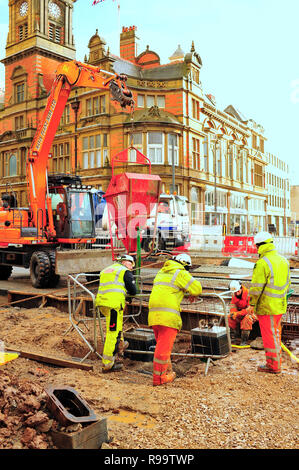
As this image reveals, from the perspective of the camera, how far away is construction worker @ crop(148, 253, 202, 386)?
548cm

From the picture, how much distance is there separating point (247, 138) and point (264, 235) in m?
42.7

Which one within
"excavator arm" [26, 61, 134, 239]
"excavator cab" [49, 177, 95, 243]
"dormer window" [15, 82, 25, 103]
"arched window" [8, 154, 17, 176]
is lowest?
"excavator cab" [49, 177, 95, 243]

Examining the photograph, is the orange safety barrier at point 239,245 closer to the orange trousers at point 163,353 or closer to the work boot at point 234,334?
the work boot at point 234,334

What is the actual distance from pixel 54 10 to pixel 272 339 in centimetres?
4048

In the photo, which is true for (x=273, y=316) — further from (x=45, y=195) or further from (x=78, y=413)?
(x=45, y=195)

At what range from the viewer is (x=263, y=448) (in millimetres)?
3486

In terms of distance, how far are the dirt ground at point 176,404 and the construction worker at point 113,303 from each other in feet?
0.89

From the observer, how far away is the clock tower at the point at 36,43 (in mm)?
35625

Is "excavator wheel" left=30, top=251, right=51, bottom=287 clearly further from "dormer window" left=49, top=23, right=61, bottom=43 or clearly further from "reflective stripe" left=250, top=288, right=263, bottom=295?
"dormer window" left=49, top=23, right=61, bottom=43

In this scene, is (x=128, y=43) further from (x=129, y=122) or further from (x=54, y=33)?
(x=129, y=122)

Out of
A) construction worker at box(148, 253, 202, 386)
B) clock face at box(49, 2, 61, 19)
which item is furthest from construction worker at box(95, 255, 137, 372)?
clock face at box(49, 2, 61, 19)

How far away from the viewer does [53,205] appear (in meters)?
12.6

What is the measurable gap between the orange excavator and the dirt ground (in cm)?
587

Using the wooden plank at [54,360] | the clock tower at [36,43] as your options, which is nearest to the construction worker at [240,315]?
the wooden plank at [54,360]
